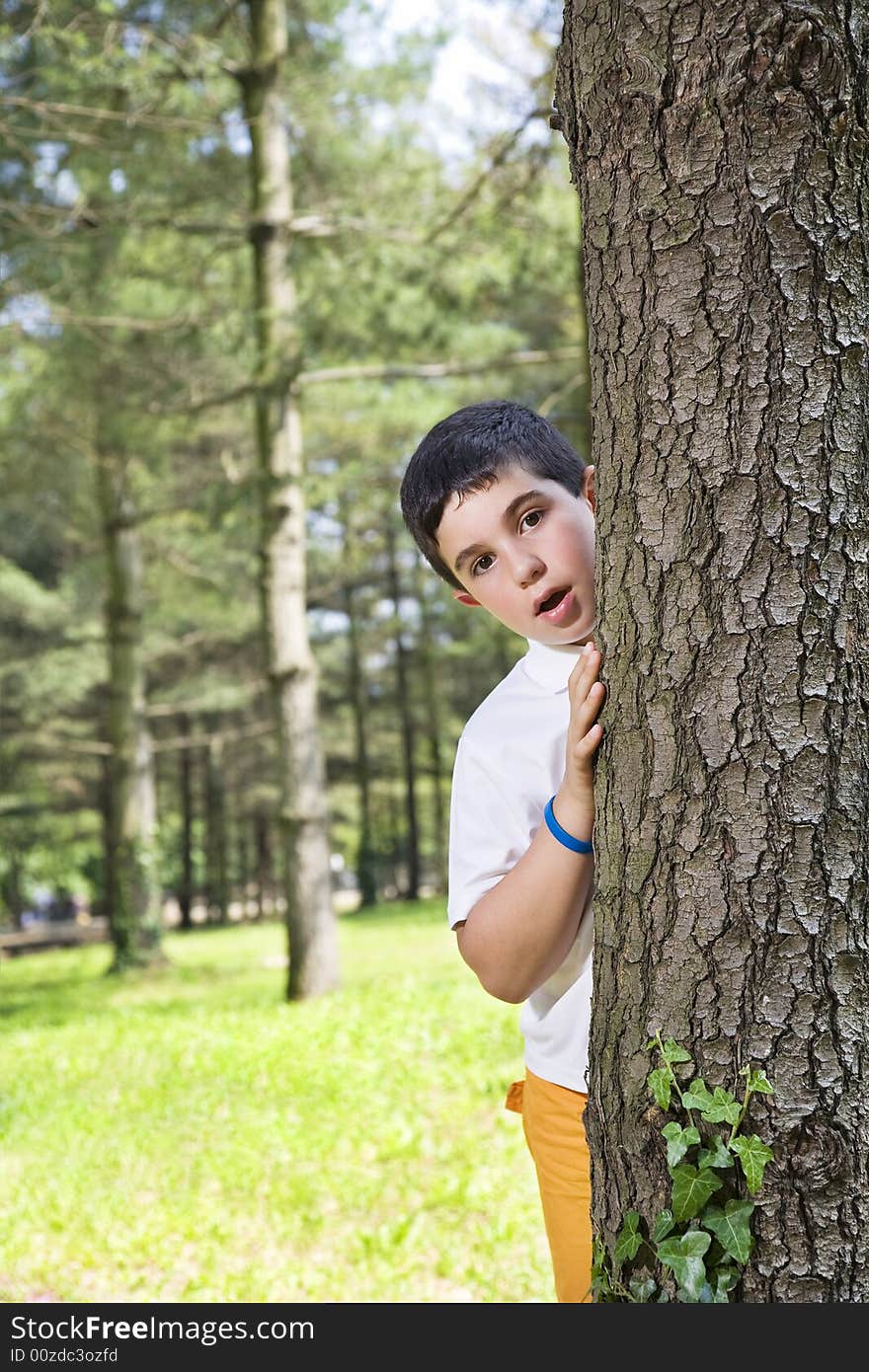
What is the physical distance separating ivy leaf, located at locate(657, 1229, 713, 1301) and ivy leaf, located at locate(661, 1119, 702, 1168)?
88mm

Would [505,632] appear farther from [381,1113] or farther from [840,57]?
[840,57]

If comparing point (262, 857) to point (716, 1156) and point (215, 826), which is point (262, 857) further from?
point (716, 1156)

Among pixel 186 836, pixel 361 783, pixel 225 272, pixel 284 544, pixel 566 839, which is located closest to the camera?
pixel 566 839

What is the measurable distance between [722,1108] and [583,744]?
18.9 inches

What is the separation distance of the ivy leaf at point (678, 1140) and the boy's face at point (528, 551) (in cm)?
69

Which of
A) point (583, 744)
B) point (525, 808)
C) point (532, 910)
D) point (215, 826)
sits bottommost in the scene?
point (215, 826)

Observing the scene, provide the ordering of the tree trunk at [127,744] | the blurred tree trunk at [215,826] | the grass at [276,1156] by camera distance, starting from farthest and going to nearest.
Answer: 1. the blurred tree trunk at [215,826]
2. the tree trunk at [127,744]
3. the grass at [276,1156]

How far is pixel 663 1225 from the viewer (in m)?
1.39

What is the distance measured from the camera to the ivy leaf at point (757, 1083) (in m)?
1.34

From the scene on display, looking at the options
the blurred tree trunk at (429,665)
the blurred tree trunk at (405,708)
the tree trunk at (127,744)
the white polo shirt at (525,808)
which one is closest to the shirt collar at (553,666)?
the white polo shirt at (525,808)

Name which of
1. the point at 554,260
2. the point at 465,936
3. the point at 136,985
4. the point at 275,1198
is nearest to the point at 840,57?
the point at 465,936

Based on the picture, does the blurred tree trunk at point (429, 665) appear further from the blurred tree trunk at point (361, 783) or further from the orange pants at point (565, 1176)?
the orange pants at point (565, 1176)

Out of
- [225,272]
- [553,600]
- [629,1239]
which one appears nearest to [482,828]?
[553,600]

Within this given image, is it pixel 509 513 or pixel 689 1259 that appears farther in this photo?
pixel 509 513
